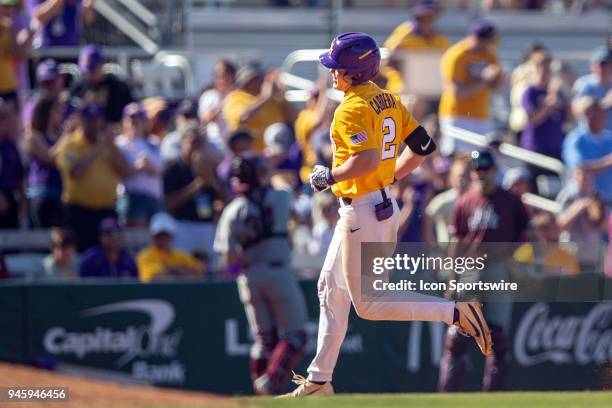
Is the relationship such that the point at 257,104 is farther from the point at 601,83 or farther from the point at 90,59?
the point at 601,83

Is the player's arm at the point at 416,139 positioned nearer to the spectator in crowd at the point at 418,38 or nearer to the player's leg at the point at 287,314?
the player's leg at the point at 287,314

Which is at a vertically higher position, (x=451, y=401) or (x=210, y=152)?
(x=210, y=152)

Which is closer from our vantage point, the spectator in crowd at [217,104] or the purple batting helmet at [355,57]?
the purple batting helmet at [355,57]

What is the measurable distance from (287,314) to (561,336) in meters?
3.13

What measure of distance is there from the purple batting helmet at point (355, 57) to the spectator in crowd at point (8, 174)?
5.73 metres

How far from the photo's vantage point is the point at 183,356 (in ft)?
42.4

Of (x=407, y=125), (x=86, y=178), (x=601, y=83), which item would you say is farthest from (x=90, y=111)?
(x=601, y=83)

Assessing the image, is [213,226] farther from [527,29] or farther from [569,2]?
[569,2]

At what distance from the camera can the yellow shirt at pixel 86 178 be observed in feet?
43.5

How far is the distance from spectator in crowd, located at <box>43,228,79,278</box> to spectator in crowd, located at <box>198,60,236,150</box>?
2194 millimetres

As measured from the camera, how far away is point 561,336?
1334cm

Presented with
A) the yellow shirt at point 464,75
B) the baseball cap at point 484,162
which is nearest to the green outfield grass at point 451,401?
the baseball cap at point 484,162

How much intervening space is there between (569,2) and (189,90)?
24.0ft

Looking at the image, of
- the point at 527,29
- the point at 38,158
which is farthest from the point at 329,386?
the point at 527,29
